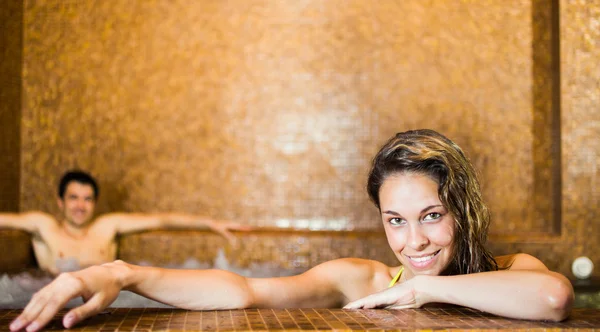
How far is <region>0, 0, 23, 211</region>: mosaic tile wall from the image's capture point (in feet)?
14.9

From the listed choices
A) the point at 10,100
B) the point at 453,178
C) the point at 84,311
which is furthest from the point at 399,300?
the point at 10,100

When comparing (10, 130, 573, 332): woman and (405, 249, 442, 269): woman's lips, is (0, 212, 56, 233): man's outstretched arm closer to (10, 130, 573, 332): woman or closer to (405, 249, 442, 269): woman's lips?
(10, 130, 573, 332): woman

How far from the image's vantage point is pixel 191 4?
192 inches

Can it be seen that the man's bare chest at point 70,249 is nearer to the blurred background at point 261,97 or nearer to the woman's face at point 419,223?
the blurred background at point 261,97

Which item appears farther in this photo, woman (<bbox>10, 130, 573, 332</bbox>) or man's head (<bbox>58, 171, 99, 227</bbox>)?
A: man's head (<bbox>58, 171, 99, 227</bbox>)

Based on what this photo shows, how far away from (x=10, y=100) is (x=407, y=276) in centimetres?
372

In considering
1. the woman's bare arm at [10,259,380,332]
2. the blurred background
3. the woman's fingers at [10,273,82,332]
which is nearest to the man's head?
the blurred background

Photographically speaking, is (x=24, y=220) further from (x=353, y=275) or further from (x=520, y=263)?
(x=520, y=263)

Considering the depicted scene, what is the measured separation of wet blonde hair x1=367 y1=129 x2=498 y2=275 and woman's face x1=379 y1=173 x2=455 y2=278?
2 cm

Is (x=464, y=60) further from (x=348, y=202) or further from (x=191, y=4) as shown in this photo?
(x=191, y=4)

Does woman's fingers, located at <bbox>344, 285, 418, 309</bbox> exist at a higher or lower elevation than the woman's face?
lower

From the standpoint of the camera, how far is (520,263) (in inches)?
74.1

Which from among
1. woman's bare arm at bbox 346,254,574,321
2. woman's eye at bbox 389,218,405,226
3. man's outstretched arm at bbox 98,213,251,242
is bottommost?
man's outstretched arm at bbox 98,213,251,242

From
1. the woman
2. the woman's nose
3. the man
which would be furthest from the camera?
the man
